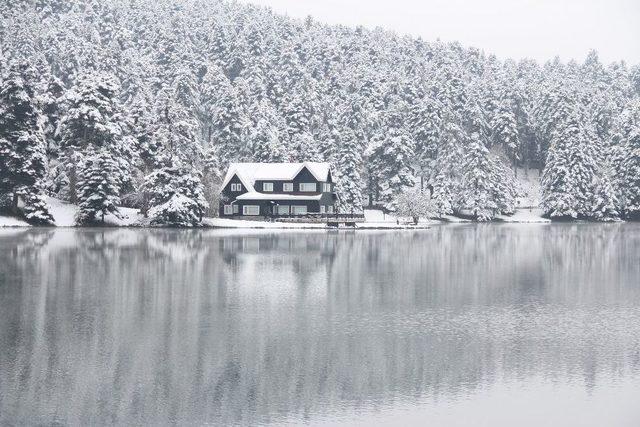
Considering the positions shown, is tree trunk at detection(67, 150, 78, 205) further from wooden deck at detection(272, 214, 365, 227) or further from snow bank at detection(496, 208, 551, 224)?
snow bank at detection(496, 208, 551, 224)

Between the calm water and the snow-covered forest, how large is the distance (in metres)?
40.6

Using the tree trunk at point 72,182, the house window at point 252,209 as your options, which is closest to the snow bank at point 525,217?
the house window at point 252,209

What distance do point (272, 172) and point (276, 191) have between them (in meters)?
2.67

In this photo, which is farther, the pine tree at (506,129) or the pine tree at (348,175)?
the pine tree at (506,129)

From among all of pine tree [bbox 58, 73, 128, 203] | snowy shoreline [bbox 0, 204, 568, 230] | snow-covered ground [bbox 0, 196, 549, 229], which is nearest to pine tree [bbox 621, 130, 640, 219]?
snow-covered ground [bbox 0, 196, 549, 229]

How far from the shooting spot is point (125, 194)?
287 feet

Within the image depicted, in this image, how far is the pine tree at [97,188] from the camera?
7725 centimetres

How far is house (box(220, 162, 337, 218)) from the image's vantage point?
99.2 m

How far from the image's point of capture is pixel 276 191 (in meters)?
100

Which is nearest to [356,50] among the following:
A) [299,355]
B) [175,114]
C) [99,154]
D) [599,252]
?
[175,114]

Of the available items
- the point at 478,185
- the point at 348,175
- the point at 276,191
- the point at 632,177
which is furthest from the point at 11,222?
the point at 632,177

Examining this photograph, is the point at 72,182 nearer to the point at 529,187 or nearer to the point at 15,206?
the point at 15,206

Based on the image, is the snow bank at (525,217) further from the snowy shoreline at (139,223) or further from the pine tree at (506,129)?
the snowy shoreline at (139,223)

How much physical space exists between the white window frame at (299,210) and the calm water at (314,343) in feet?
184
